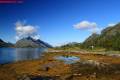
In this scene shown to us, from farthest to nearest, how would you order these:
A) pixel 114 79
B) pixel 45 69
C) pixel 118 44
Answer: pixel 118 44
pixel 45 69
pixel 114 79

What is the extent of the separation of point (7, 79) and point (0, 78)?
147 cm

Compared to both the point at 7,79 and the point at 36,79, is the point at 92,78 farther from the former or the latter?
the point at 7,79

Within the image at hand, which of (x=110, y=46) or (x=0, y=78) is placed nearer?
(x=0, y=78)

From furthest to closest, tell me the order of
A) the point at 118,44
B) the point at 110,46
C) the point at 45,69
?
the point at 110,46 → the point at 118,44 → the point at 45,69

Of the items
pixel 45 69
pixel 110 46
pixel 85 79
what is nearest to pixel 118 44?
pixel 110 46

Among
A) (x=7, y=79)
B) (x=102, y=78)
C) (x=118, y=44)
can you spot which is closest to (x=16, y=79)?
(x=7, y=79)

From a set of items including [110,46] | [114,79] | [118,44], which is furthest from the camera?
[110,46]

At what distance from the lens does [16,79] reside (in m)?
29.5

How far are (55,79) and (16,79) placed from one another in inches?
229

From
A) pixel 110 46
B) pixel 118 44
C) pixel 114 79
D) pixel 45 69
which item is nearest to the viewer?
pixel 114 79

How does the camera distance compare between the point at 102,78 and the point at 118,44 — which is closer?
the point at 102,78

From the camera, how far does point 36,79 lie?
29.3 metres

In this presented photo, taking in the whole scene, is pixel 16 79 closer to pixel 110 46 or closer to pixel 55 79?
pixel 55 79

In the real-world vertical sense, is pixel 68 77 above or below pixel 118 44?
below
